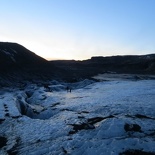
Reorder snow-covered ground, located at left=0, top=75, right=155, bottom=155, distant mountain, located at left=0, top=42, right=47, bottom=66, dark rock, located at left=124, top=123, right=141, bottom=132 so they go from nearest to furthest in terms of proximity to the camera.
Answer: snow-covered ground, located at left=0, top=75, right=155, bottom=155
dark rock, located at left=124, top=123, right=141, bottom=132
distant mountain, located at left=0, top=42, right=47, bottom=66

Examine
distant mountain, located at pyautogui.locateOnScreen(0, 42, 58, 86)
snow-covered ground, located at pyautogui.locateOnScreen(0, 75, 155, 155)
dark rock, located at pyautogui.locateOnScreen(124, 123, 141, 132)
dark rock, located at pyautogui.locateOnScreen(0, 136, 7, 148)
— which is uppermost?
distant mountain, located at pyautogui.locateOnScreen(0, 42, 58, 86)

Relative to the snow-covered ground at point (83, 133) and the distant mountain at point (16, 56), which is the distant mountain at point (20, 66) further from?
the snow-covered ground at point (83, 133)

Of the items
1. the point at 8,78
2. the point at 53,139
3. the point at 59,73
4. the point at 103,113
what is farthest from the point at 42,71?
the point at 53,139

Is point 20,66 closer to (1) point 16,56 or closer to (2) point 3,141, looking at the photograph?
(1) point 16,56

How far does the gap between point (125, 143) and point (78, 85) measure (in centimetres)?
2787

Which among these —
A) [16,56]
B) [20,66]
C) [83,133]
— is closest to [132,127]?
[83,133]

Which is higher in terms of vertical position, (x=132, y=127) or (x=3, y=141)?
(x=132, y=127)

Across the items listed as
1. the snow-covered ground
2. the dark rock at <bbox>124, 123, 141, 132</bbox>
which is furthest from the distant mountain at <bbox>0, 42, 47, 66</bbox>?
the dark rock at <bbox>124, 123, 141, 132</bbox>

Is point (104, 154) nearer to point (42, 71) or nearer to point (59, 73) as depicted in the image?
point (42, 71)

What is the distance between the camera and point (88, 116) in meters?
14.8

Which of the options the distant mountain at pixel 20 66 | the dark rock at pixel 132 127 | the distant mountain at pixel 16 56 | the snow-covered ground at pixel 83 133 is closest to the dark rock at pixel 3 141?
the snow-covered ground at pixel 83 133

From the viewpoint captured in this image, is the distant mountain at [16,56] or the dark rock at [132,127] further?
the distant mountain at [16,56]

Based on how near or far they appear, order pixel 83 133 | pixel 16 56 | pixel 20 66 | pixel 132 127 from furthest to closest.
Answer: pixel 16 56
pixel 20 66
pixel 132 127
pixel 83 133

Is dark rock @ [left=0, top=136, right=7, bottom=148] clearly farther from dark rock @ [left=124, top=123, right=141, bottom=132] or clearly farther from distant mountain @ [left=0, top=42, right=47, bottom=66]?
distant mountain @ [left=0, top=42, right=47, bottom=66]
